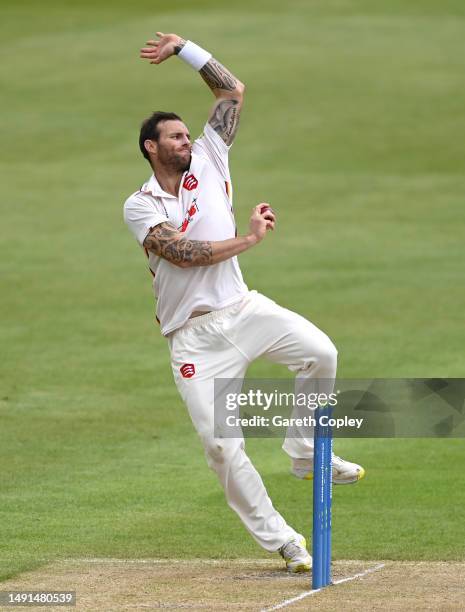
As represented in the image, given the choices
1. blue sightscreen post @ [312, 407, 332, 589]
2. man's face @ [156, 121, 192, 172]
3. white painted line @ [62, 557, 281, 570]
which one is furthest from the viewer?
white painted line @ [62, 557, 281, 570]

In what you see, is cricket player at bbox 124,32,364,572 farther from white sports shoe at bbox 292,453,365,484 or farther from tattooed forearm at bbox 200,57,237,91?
tattooed forearm at bbox 200,57,237,91

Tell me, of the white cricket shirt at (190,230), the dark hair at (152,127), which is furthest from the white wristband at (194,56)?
the white cricket shirt at (190,230)

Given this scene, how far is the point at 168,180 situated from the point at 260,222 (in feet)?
2.88

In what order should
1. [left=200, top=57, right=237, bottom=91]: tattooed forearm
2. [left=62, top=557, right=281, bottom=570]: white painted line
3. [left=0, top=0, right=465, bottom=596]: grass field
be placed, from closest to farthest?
[left=62, top=557, right=281, bottom=570]: white painted line
[left=200, top=57, right=237, bottom=91]: tattooed forearm
[left=0, top=0, right=465, bottom=596]: grass field

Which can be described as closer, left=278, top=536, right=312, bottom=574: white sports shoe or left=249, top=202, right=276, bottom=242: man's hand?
left=249, top=202, right=276, bottom=242: man's hand

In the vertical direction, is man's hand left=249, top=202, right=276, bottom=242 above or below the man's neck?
below

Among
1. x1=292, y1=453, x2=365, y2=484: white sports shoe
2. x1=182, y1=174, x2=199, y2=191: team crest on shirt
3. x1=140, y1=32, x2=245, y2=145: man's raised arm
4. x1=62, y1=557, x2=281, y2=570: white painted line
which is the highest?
x1=140, y1=32, x2=245, y2=145: man's raised arm

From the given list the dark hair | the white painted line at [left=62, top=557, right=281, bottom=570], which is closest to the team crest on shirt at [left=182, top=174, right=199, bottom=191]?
the dark hair

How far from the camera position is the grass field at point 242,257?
10.9m

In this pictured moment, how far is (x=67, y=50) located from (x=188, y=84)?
247 inches

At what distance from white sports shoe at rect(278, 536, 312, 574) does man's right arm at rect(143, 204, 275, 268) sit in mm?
1841

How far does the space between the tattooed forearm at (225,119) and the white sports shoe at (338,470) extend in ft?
7.28

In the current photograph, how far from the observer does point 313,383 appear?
8.84m

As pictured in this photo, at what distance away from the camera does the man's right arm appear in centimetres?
842
